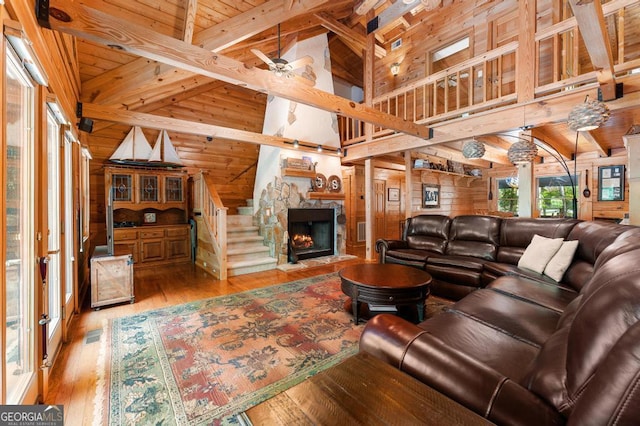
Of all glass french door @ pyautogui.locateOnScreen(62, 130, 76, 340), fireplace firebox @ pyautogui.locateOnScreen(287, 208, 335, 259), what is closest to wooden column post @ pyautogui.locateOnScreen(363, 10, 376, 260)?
fireplace firebox @ pyautogui.locateOnScreen(287, 208, 335, 259)

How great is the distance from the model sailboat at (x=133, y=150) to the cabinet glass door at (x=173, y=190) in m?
0.55

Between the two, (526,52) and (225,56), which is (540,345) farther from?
(526,52)

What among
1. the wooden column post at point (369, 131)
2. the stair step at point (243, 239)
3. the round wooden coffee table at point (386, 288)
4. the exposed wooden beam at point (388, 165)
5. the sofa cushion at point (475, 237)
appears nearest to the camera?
the round wooden coffee table at point (386, 288)

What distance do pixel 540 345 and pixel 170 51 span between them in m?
2.98

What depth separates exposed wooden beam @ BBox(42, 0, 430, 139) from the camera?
1.59 meters

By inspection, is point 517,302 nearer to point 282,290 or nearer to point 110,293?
point 282,290

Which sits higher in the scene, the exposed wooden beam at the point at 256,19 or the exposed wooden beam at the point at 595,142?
the exposed wooden beam at the point at 256,19

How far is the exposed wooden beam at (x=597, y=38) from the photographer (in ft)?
5.53

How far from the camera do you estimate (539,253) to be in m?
2.88

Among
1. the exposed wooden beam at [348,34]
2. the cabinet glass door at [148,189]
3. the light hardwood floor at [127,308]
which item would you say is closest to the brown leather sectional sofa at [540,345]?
the light hardwood floor at [127,308]

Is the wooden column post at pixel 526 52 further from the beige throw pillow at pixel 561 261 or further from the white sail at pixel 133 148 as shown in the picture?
the white sail at pixel 133 148

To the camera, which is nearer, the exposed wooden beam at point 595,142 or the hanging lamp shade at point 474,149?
the hanging lamp shade at point 474,149

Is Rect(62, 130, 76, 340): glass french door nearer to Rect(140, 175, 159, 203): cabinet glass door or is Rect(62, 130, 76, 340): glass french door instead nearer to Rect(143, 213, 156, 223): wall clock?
Rect(140, 175, 159, 203): cabinet glass door

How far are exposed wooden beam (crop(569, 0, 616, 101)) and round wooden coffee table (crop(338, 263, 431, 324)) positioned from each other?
2212mm
